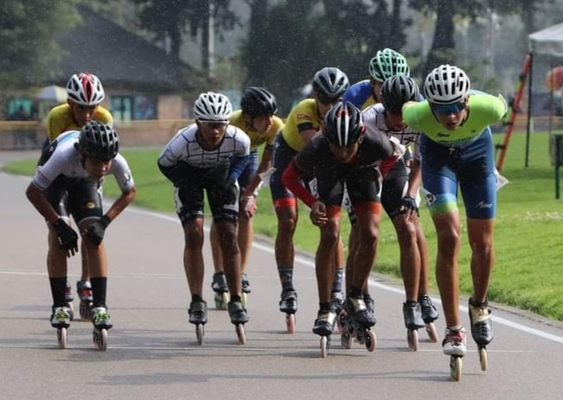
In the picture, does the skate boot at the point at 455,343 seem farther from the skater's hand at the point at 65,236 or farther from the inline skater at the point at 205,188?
the skater's hand at the point at 65,236

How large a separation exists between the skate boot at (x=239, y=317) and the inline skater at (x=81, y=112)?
1.17m

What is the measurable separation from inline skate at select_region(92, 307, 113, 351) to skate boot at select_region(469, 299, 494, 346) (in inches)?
95.6

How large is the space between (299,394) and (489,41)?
8552cm

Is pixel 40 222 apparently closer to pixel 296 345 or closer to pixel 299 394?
pixel 296 345

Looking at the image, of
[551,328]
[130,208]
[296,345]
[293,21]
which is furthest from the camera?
[293,21]

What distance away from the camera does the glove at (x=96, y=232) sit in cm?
1058

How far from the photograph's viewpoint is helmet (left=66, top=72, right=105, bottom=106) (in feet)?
38.4

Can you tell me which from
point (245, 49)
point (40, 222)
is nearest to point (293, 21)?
point (245, 49)

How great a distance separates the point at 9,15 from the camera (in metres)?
63.8

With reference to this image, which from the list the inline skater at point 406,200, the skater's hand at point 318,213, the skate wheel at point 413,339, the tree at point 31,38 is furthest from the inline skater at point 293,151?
the tree at point 31,38

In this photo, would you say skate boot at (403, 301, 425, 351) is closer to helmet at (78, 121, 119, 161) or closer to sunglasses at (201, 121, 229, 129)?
sunglasses at (201, 121, 229, 129)

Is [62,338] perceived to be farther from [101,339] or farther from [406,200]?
[406,200]

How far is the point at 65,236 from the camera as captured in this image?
10.6m

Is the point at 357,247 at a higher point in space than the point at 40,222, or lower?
higher
